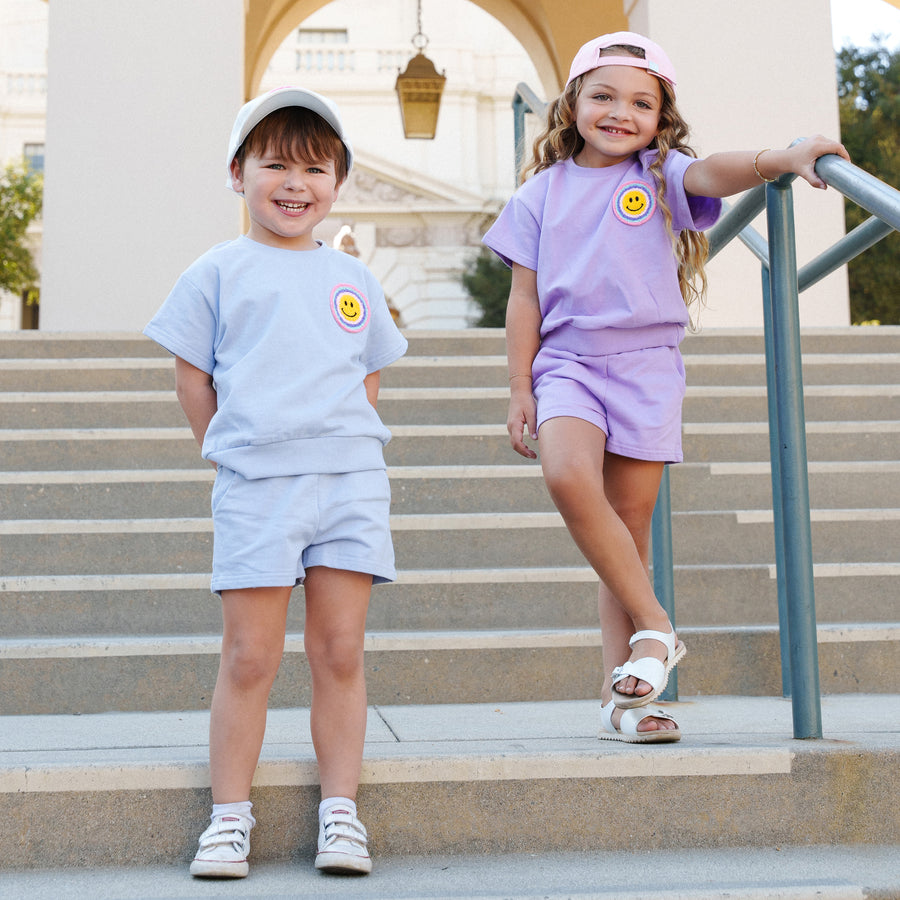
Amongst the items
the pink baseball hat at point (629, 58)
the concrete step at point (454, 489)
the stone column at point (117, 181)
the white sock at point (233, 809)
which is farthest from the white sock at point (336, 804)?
the stone column at point (117, 181)

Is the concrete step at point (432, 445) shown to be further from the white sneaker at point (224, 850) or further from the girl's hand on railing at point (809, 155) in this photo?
the white sneaker at point (224, 850)

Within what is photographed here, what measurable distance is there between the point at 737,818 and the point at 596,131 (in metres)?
1.24

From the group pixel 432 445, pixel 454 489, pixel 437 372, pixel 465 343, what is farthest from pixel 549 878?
pixel 465 343

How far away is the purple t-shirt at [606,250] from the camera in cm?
205

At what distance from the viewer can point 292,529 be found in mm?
1746

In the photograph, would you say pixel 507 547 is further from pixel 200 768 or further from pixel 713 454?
pixel 200 768

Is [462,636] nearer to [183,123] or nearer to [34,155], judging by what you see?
[183,123]

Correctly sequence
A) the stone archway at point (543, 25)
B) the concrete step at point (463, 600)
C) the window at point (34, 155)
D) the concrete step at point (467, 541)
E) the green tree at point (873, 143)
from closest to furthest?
the concrete step at point (463, 600), the concrete step at point (467, 541), the stone archway at point (543, 25), the green tree at point (873, 143), the window at point (34, 155)

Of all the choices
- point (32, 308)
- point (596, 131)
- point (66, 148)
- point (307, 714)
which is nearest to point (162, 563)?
point (307, 714)

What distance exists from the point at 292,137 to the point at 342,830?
1.08 meters

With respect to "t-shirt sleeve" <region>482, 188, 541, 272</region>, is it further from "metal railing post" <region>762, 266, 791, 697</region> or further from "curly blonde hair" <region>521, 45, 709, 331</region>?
"metal railing post" <region>762, 266, 791, 697</region>

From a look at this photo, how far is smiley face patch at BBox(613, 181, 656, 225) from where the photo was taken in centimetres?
209

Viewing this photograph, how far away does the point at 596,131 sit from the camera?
2.13m

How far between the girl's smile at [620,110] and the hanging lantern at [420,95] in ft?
22.6
